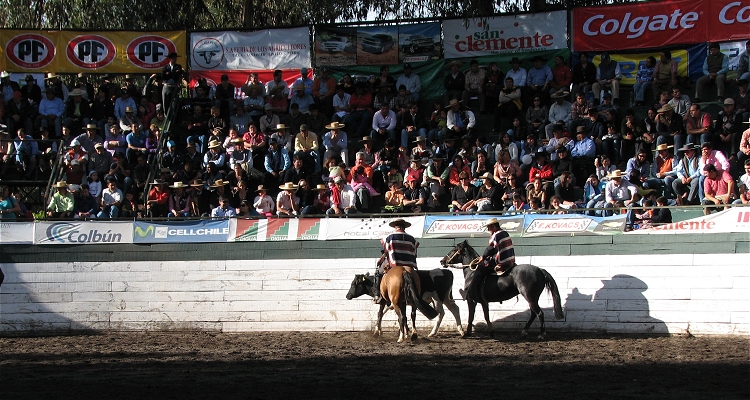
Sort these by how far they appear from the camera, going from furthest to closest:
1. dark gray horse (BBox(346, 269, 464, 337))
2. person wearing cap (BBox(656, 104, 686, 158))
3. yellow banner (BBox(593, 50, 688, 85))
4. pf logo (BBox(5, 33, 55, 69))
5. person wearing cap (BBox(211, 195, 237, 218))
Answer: pf logo (BBox(5, 33, 55, 69)) < yellow banner (BBox(593, 50, 688, 85)) < person wearing cap (BBox(656, 104, 686, 158)) < person wearing cap (BBox(211, 195, 237, 218)) < dark gray horse (BBox(346, 269, 464, 337))

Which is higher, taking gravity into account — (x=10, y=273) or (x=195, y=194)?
(x=195, y=194)

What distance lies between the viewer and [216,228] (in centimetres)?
1708

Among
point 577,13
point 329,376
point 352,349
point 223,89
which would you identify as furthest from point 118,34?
point 329,376

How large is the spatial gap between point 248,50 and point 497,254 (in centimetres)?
1182

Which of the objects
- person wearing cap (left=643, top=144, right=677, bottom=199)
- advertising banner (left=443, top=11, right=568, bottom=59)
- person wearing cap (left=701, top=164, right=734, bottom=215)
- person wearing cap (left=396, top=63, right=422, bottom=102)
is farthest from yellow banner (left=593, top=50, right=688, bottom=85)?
person wearing cap (left=701, top=164, right=734, bottom=215)

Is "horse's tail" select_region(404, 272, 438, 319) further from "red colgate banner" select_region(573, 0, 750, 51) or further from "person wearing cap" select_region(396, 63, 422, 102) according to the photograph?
"red colgate banner" select_region(573, 0, 750, 51)

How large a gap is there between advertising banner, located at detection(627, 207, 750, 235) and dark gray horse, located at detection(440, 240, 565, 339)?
2.00 m

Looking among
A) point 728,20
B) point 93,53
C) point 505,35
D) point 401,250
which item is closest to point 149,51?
point 93,53

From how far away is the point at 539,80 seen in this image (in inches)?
851

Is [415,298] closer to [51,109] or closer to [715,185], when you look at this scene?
[715,185]

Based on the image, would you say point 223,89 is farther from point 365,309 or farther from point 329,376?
point 329,376

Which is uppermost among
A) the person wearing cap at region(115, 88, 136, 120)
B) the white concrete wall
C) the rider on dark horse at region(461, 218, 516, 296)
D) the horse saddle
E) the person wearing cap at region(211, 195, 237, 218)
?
the person wearing cap at region(115, 88, 136, 120)

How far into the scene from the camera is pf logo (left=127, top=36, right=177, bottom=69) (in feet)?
79.8

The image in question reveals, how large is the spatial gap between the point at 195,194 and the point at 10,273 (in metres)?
4.03
